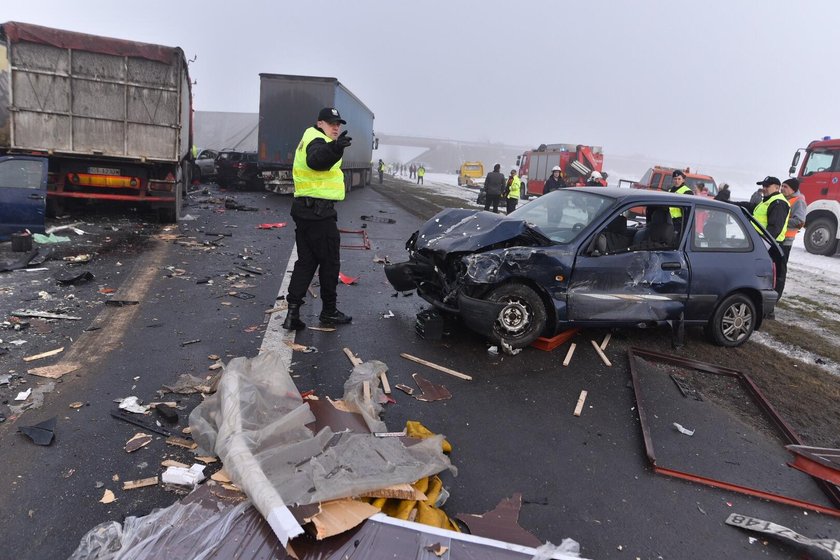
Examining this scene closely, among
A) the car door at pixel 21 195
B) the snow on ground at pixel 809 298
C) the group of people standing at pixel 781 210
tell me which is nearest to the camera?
A: the snow on ground at pixel 809 298

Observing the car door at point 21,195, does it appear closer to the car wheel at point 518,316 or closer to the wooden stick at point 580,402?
the car wheel at point 518,316

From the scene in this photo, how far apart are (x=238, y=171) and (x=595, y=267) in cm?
1660

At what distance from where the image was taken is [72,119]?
9.14 m

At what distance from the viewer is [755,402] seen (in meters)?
4.38

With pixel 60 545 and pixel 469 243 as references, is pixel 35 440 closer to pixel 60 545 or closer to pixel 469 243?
pixel 60 545

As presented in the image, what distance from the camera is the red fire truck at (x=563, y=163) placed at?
78.2 feet

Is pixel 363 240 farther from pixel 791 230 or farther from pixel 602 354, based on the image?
pixel 791 230

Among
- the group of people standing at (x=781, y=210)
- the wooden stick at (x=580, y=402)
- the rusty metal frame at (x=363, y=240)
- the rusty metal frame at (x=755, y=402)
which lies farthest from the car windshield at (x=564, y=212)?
the rusty metal frame at (x=363, y=240)

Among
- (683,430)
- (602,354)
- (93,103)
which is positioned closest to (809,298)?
(602,354)

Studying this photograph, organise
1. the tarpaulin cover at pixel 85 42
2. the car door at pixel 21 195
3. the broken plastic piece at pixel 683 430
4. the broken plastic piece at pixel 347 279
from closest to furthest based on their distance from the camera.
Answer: the broken plastic piece at pixel 683 430
the broken plastic piece at pixel 347 279
the car door at pixel 21 195
the tarpaulin cover at pixel 85 42

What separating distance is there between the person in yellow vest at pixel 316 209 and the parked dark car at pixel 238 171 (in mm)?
14806

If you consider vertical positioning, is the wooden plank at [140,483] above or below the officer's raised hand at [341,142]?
below

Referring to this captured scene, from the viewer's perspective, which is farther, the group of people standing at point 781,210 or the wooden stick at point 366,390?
the group of people standing at point 781,210

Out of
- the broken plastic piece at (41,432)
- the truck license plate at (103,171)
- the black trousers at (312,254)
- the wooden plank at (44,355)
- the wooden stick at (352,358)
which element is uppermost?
the truck license plate at (103,171)
